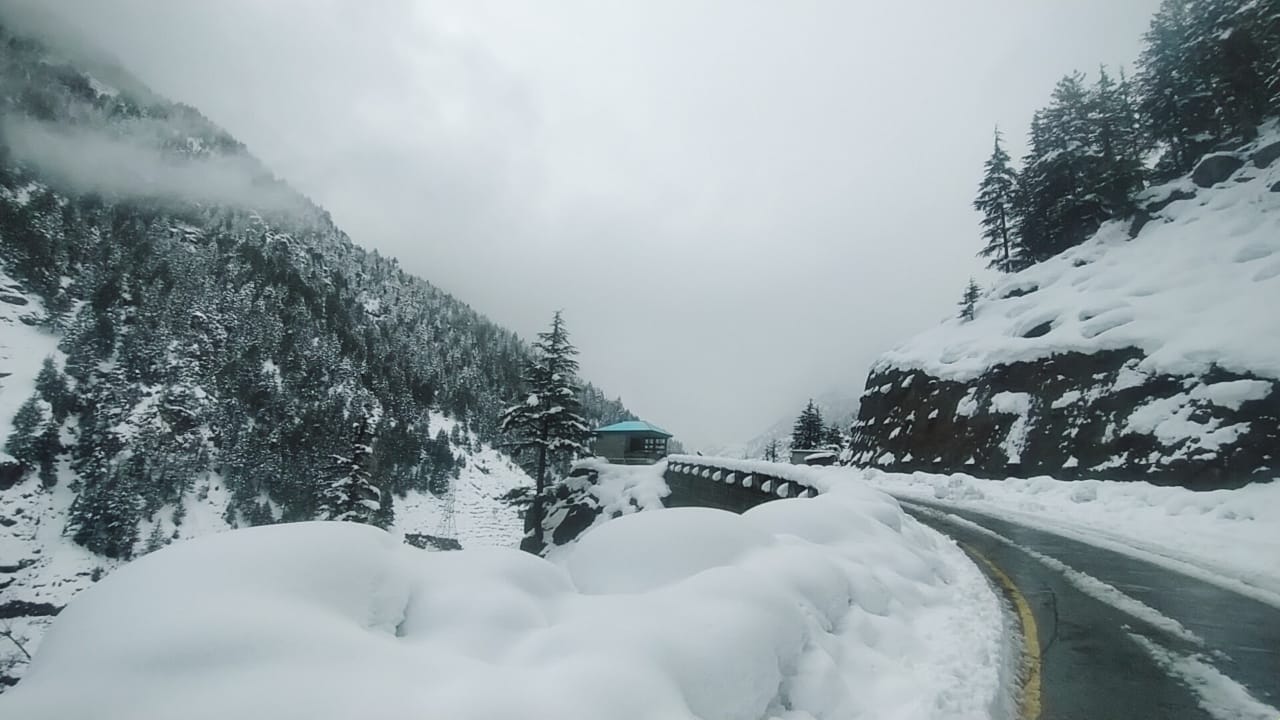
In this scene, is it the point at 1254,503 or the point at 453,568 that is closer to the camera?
the point at 453,568

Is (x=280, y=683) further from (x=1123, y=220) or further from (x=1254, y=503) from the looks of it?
(x=1123, y=220)

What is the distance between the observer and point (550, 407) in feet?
106

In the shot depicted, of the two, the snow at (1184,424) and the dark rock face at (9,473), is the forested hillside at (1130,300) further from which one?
the dark rock face at (9,473)

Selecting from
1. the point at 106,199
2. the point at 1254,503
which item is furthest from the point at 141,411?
the point at 1254,503

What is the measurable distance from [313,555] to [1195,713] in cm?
654

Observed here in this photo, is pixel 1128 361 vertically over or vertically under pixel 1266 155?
under

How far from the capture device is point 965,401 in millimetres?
25938

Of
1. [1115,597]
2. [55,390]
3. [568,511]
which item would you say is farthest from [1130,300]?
[55,390]

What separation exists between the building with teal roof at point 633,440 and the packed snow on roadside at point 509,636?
36.9 m

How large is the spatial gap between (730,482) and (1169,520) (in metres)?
13.7

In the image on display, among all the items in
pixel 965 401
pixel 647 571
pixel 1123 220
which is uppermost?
pixel 1123 220

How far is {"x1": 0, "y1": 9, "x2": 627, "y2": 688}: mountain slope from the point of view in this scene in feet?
247

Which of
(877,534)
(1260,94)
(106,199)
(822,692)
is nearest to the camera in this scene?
(822,692)

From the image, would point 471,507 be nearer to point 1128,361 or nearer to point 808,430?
point 808,430
